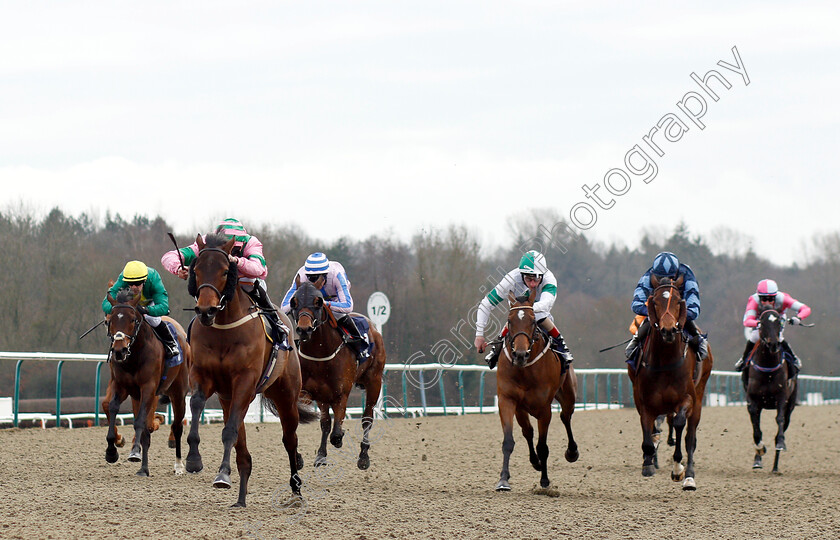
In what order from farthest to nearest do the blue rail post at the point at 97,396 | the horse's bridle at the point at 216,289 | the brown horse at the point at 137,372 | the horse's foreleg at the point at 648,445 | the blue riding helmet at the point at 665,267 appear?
1. the blue rail post at the point at 97,396
2. the brown horse at the point at 137,372
3. the blue riding helmet at the point at 665,267
4. the horse's foreleg at the point at 648,445
5. the horse's bridle at the point at 216,289

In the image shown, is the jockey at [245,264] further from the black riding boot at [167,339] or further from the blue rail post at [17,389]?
the blue rail post at [17,389]

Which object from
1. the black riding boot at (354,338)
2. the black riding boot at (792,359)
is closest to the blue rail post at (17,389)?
the black riding boot at (354,338)

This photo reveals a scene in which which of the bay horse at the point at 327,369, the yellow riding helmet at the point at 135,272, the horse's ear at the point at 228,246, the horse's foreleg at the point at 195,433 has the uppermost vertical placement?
the yellow riding helmet at the point at 135,272

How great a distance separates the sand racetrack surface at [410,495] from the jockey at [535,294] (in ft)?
4.33

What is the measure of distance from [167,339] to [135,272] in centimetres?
87

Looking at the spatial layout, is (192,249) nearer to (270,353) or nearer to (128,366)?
(270,353)

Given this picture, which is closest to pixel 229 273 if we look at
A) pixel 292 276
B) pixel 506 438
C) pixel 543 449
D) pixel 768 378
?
pixel 506 438

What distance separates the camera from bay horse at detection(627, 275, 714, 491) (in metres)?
9.46

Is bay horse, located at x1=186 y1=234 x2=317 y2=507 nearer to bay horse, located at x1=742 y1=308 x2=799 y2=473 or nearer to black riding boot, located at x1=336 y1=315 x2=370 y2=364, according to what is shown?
black riding boot, located at x1=336 y1=315 x2=370 y2=364

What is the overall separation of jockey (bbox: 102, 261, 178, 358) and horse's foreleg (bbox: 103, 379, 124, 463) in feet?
2.25

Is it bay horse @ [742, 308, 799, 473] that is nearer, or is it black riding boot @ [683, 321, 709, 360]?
black riding boot @ [683, 321, 709, 360]

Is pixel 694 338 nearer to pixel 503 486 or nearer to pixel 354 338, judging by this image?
pixel 503 486

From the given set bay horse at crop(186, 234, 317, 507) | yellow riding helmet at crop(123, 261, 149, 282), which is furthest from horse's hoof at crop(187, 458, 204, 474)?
yellow riding helmet at crop(123, 261, 149, 282)

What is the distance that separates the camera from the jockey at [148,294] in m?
10.7
